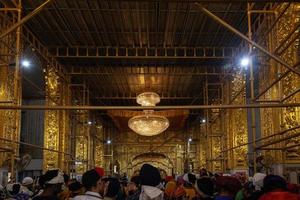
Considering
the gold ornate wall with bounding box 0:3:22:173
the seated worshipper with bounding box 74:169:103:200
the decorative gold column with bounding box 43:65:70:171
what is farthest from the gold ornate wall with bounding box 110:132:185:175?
the seated worshipper with bounding box 74:169:103:200

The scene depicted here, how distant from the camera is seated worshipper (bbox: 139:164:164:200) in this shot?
14.3ft

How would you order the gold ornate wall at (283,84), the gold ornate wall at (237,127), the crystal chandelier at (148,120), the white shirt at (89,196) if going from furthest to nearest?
1. the crystal chandelier at (148,120)
2. the gold ornate wall at (237,127)
3. the gold ornate wall at (283,84)
4. the white shirt at (89,196)

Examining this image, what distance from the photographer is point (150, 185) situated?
4.46 metres

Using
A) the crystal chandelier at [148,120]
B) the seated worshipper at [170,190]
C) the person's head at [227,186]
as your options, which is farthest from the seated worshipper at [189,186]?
the crystal chandelier at [148,120]

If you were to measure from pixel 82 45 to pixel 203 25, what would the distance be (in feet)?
11.2

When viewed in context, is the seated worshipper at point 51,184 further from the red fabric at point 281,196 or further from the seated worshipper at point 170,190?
the seated worshipper at point 170,190

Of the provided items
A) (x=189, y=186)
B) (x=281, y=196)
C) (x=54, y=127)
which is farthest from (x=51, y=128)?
(x=281, y=196)

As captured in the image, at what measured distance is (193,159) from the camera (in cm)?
2431

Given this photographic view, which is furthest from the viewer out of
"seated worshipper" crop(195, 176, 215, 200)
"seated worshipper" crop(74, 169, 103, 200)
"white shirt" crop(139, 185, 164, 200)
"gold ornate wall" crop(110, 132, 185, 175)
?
"gold ornate wall" crop(110, 132, 185, 175)

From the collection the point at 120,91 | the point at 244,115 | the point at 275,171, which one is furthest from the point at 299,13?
the point at 120,91

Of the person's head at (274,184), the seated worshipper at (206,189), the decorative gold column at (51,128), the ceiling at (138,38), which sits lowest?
the seated worshipper at (206,189)

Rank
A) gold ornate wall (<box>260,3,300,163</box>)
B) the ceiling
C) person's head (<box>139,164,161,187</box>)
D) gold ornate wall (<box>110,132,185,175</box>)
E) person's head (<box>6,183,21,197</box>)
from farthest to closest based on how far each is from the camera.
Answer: gold ornate wall (<box>110,132,185,175</box>) < the ceiling < gold ornate wall (<box>260,3,300,163</box>) < person's head (<box>6,183,21,197</box>) < person's head (<box>139,164,161,187</box>)

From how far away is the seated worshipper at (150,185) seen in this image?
436 centimetres

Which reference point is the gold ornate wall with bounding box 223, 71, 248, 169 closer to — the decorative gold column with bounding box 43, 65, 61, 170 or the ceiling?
the ceiling
